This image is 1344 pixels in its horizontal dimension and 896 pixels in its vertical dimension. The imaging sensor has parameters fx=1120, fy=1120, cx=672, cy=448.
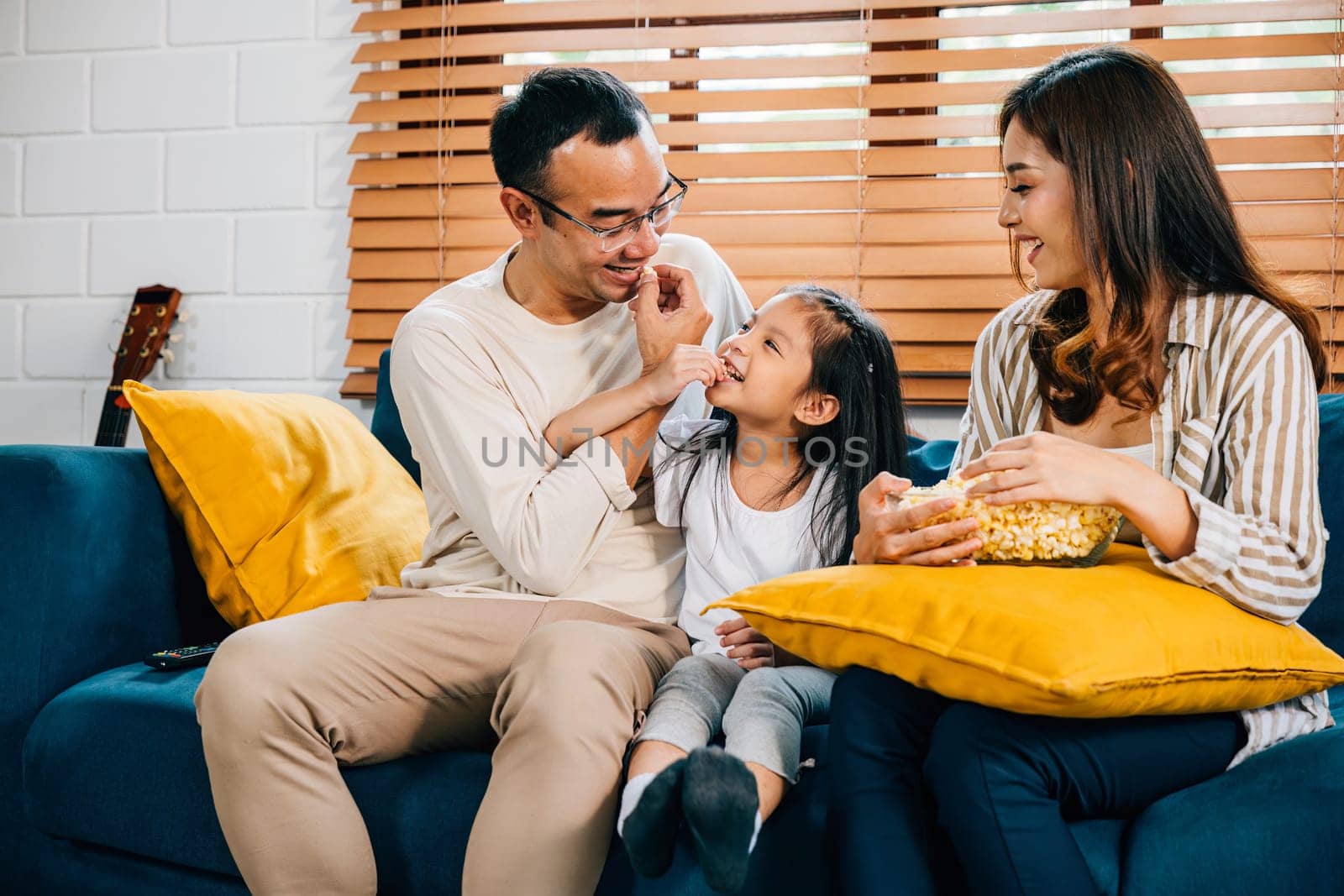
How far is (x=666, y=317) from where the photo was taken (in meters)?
1.54

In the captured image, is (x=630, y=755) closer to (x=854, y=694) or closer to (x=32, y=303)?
(x=854, y=694)

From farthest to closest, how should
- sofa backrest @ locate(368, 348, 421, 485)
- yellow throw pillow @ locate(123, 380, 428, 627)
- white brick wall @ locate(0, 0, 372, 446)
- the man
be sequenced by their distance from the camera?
white brick wall @ locate(0, 0, 372, 446) < sofa backrest @ locate(368, 348, 421, 485) < yellow throw pillow @ locate(123, 380, 428, 627) < the man

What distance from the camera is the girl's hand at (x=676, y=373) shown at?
1462 millimetres

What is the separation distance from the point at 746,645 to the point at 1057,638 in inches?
20.4

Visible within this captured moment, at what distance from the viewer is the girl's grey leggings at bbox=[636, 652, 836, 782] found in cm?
120

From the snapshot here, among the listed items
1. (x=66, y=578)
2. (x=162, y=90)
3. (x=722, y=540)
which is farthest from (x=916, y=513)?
(x=162, y=90)

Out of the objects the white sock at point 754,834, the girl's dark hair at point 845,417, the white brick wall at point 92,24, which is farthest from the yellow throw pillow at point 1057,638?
the white brick wall at point 92,24

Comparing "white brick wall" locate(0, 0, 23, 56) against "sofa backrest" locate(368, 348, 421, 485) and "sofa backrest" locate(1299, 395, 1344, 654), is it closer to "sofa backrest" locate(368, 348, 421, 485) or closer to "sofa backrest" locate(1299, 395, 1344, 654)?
"sofa backrest" locate(368, 348, 421, 485)

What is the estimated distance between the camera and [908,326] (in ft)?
7.29

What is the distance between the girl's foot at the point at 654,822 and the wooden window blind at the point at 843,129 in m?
1.33

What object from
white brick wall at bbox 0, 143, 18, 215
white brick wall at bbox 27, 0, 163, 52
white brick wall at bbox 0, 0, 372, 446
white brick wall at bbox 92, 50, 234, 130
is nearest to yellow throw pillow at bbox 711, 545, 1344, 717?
white brick wall at bbox 0, 0, 372, 446

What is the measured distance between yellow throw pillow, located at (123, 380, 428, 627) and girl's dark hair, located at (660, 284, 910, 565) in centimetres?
54

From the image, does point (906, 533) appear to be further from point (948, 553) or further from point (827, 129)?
point (827, 129)

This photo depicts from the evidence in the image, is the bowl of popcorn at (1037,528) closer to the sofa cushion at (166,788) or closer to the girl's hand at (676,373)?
the girl's hand at (676,373)
